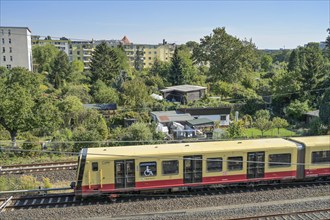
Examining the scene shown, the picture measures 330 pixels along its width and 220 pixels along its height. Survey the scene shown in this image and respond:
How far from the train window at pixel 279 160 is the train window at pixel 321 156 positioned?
1233 mm

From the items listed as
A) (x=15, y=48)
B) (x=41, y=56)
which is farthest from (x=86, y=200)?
(x=41, y=56)

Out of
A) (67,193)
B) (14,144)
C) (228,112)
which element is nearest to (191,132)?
(228,112)

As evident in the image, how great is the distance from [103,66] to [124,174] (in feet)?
148

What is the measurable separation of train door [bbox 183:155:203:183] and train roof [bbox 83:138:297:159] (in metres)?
0.36

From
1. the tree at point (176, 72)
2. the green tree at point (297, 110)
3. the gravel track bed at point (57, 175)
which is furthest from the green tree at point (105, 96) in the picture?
the gravel track bed at point (57, 175)

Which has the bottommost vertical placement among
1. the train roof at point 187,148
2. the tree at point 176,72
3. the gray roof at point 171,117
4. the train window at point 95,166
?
the gray roof at point 171,117

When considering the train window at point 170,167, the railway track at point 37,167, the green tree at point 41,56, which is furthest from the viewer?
the green tree at point 41,56

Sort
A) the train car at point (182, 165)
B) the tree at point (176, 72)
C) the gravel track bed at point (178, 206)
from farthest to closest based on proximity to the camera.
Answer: the tree at point (176, 72), the train car at point (182, 165), the gravel track bed at point (178, 206)

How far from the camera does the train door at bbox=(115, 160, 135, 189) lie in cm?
1341

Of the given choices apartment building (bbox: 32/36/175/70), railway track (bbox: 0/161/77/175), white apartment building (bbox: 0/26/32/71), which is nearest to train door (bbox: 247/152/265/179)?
railway track (bbox: 0/161/77/175)

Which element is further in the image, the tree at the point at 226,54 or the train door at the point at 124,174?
the tree at the point at 226,54

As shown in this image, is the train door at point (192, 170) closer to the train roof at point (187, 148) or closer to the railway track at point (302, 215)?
the train roof at point (187, 148)

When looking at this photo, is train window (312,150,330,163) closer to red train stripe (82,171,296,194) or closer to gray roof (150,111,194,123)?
red train stripe (82,171,296,194)

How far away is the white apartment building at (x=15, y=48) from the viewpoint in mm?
66188
